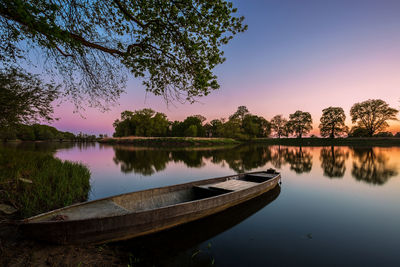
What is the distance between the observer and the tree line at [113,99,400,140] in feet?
192

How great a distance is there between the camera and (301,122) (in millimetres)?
75688

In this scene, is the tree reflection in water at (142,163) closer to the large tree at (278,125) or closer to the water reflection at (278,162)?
the water reflection at (278,162)

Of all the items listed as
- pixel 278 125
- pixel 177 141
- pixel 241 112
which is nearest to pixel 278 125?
pixel 278 125

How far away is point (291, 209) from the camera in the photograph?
25.9ft

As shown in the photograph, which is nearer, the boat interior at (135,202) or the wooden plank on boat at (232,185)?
the boat interior at (135,202)

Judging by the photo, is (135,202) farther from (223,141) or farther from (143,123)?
(143,123)

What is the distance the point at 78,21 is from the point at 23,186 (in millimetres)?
6242

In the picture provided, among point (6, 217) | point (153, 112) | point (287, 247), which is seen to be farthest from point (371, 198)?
point (153, 112)

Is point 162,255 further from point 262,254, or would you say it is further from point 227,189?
point 227,189

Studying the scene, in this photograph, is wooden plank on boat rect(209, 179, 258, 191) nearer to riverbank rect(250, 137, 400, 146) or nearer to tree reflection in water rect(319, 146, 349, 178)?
tree reflection in water rect(319, 146, 349, 178)

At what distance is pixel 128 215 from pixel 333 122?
80105 millimetres

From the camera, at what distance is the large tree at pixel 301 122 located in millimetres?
74688

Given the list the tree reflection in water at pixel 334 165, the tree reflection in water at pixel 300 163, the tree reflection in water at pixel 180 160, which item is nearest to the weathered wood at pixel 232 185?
the tree reflection in water at pixel 180 160

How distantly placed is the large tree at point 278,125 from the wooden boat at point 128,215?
88.0 metres
